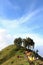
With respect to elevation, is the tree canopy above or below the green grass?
above

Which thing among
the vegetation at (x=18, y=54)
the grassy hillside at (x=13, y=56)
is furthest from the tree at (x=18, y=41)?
the grassy hillside at (x=13, y=56)

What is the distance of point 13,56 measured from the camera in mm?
129250

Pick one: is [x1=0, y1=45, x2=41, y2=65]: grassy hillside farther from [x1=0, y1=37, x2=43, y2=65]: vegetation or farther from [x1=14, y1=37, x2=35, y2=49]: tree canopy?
[x1=14, y1=37, x2=35, y2=49]: tree canopy

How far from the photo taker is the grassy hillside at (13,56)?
11370 centimetres

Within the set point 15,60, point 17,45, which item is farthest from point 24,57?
point 17,45

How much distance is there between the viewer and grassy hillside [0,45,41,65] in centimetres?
11370

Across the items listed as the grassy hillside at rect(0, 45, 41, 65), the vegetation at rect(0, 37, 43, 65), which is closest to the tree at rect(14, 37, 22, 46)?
the vegetation at rect(0, 37, 43, 65)

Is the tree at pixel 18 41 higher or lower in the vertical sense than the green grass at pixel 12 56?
higher

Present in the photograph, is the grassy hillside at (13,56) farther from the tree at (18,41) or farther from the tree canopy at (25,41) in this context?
the tree canopy at (25,41)

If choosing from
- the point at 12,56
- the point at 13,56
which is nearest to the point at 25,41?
the point at 12,56

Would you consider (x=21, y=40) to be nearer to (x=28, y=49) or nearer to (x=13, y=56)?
→ (x=28, y=49)

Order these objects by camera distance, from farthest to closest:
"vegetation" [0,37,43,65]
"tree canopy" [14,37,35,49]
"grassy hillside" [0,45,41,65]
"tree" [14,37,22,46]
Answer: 1. "tree" [14,37,22,46]
2. "tree canopy" [14,37,35,49]
3. "vegetation" [0,37,43,65]
4. "grassy hillside" [0,45,41,65]

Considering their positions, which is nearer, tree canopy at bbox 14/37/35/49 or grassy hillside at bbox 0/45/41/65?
grassy hillside at bbox 0/45/41/65

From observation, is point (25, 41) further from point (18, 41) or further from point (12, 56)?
point (12, 56)
